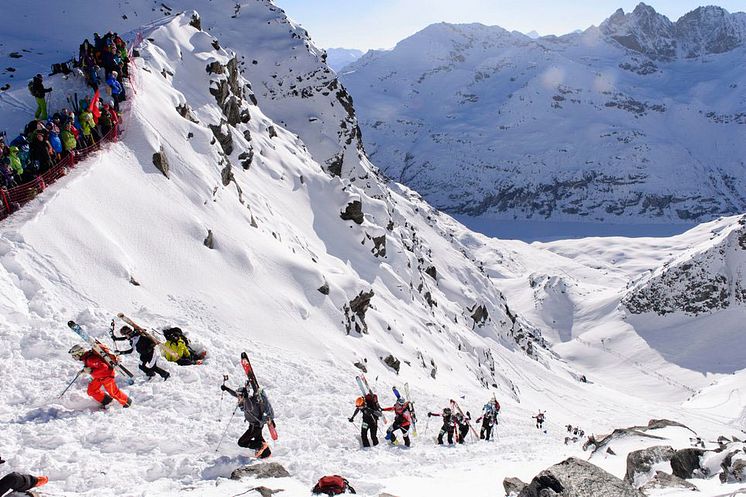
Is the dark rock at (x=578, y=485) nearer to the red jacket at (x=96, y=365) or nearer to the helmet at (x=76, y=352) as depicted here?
A: the red jacket at (x=96, y=365)

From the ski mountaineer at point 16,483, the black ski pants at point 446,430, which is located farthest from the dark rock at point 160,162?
the ski mountaineer at point 16,483

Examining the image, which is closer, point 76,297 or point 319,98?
point 76,297

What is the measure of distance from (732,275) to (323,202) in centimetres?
10675

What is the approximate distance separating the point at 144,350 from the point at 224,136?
2737 cm

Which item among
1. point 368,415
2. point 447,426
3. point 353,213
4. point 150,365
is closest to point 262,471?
point 368,415

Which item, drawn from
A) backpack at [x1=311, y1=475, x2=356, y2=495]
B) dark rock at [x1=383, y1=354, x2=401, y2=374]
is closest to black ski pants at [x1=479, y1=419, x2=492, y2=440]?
dark rock at [x1=383, y1=354, x2=401, y2=374]

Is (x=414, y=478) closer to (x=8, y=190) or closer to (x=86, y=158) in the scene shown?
(x=8, y=190)

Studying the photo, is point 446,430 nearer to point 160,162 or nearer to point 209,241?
point 209,241

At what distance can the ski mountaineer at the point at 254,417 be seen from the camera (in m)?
11.9

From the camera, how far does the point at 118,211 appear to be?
20.7 metres

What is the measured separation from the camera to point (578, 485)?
8.54 meters

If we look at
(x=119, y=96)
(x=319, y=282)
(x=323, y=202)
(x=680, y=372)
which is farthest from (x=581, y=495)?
(x=680, y=372)

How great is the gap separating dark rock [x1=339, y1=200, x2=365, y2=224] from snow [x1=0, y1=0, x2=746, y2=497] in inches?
27.4

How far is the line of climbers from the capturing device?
62.9ft
